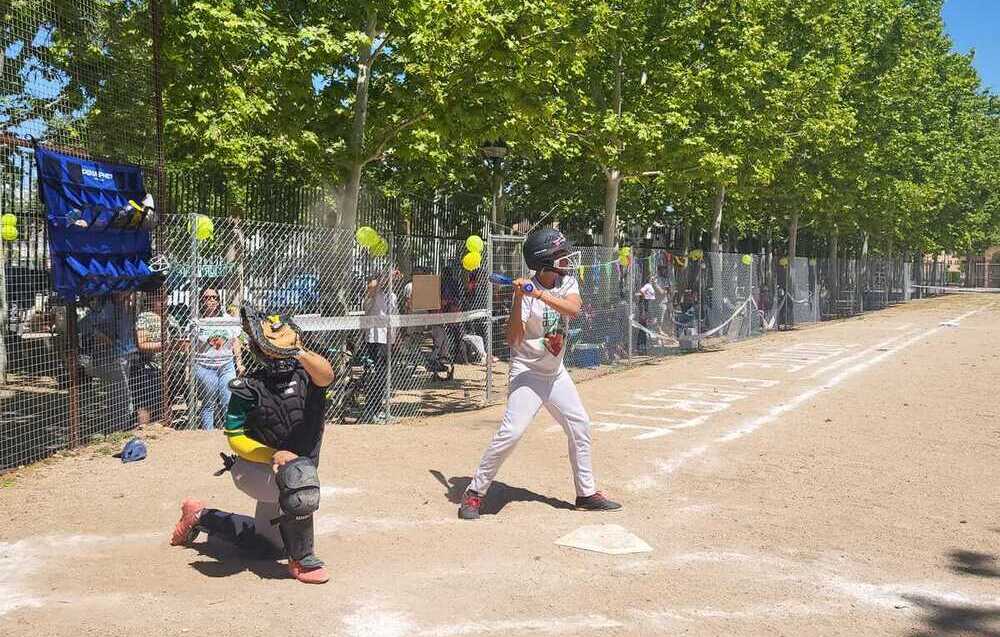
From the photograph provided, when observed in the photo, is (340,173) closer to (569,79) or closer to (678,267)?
(569,79)

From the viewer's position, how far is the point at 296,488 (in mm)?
4930

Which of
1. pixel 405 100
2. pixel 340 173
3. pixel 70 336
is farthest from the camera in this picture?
pixel 340 173

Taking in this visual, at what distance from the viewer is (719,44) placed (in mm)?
18562

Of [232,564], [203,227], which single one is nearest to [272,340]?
[232,564]

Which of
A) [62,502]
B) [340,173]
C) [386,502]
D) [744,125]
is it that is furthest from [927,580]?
[744,125]

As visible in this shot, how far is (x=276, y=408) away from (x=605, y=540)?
2.38 meters

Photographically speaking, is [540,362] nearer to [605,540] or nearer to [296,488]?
[605,540]

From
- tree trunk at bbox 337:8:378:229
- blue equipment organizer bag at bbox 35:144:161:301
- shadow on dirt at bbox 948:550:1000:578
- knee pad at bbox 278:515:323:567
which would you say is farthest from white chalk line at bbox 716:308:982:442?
blue equipment organizer bag at bbox 35:144:161:301

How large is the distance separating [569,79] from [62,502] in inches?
511

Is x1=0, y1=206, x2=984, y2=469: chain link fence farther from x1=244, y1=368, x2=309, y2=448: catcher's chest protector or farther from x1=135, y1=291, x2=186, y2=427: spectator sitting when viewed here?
x1=244, y1=368, x2=309, y2=448: catcher's chest protector

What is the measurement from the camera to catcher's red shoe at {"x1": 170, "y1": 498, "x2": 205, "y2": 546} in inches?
222

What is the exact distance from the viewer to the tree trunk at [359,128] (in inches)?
473

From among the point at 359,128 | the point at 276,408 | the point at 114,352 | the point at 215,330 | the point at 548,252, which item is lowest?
the point at 276,408

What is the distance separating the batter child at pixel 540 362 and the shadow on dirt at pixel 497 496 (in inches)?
16.0
